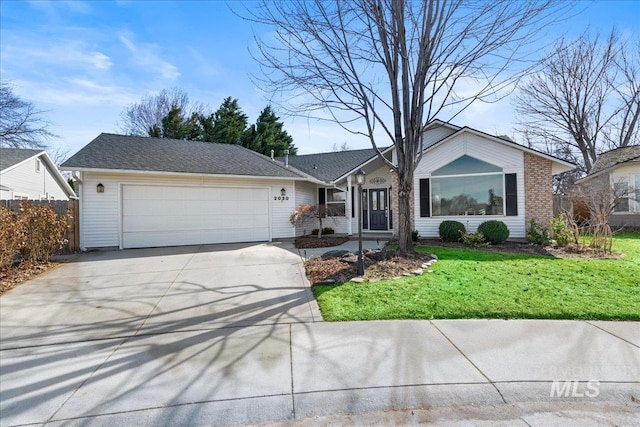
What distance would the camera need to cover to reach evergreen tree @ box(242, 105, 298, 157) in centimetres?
2567

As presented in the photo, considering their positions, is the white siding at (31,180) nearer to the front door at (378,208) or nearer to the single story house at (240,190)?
the single story house at (240,190)

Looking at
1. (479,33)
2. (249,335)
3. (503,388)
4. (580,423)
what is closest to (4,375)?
(249,335)

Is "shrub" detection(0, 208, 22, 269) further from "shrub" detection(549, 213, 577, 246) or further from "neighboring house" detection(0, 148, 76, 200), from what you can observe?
"shrub" detection(549, 213, 577, 246)

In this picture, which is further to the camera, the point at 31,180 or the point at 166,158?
→ the point at 31,180

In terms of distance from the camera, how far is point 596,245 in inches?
358

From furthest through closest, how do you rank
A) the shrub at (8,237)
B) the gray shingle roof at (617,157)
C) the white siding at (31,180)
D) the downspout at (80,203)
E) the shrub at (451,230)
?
the white siding at (31,180)
the gray shingle roof at (617,157)
the shrub at (451,230)
the downspout at (80,203)
the shrub at (8,237)

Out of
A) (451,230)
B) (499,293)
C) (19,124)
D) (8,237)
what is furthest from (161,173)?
(19,124)

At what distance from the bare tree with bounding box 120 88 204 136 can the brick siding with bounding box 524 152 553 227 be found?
2604 centimetres

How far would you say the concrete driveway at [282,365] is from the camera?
2.56m

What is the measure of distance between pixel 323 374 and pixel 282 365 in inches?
17.5

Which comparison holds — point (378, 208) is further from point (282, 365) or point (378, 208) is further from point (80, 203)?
A: point (282, 365)

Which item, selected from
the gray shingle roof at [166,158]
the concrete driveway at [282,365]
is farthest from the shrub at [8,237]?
the gray shingle roof at [166,158]

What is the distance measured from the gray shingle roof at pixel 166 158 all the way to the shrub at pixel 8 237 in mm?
3264

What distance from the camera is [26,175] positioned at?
1812cm
